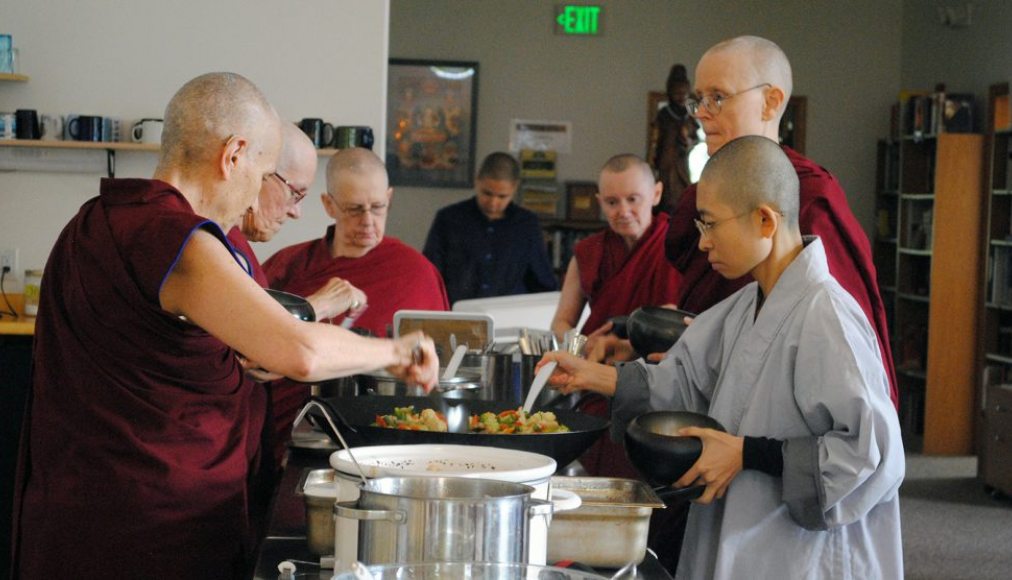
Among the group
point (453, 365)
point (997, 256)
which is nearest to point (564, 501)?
point (453, 365)

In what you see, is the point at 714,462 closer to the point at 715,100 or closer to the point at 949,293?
the point at 715,100

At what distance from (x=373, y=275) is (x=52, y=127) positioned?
2272mm

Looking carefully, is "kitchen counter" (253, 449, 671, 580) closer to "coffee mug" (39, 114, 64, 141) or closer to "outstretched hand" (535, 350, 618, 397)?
"outstretched hand" (535, 350, 618, 397)

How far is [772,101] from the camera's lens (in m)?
2.64

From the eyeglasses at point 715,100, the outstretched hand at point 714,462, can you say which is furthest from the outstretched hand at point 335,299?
the outstretched hand at point 714,462

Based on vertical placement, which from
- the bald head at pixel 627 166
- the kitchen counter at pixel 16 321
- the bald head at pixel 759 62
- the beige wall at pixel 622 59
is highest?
the beige wall at pixel 622 59

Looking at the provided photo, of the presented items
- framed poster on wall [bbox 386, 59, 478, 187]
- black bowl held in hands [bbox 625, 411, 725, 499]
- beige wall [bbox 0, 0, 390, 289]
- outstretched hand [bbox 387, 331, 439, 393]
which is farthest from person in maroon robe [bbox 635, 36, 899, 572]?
framed poster on wall [bbox 386, 59, 478, 187]

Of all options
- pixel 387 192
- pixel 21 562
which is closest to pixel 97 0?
pixel 387 192

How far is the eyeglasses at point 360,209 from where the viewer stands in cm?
350

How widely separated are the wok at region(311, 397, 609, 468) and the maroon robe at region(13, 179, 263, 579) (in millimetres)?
215

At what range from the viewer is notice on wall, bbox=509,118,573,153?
848 cm

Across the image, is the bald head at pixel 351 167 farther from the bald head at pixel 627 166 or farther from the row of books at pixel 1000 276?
the row of books at pixel 1000 276

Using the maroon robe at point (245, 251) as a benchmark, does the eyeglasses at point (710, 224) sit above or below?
above

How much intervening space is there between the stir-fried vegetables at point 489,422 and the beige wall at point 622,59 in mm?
6416
